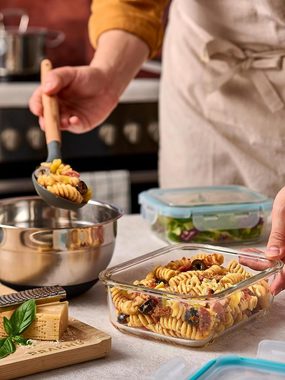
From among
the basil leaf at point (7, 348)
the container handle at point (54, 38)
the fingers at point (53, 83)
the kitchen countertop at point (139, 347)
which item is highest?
the container handle at point (54, 38)

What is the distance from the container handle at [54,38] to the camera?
10.8 feet

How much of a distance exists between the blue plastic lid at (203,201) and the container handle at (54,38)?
5.72 ft

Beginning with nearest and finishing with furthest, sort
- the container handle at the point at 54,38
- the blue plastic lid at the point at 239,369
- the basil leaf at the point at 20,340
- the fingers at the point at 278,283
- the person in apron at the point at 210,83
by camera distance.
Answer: the blue plastic lid at the point at 239,369, the basil leaf at the point at 20,340, the fingers at the point at 278,283, the person in apron at the point at 210,83, the container handle at the point at 54,38

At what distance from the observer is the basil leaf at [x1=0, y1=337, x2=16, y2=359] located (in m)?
1.01

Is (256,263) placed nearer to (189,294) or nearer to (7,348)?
(189,294)

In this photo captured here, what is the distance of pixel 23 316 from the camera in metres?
1.06

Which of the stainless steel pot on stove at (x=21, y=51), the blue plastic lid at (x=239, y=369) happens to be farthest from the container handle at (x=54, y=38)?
the blue plastic lid at (x=239, y=369)

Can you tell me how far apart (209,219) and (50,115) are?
0.33 m

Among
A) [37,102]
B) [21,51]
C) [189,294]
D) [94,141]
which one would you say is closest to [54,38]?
[21,51]

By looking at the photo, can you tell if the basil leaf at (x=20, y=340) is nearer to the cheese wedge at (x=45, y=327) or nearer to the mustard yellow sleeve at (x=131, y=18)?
the cheese wedge at (x=45, y=327)

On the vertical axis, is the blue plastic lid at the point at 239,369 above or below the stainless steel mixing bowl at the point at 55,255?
below

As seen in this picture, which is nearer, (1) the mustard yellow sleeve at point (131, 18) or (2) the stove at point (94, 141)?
(1) the mustard yellow sleeve at point (131, 18)

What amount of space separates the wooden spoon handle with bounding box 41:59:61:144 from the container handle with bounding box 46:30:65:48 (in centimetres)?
167

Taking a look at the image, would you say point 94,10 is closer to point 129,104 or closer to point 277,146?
point 277,146
